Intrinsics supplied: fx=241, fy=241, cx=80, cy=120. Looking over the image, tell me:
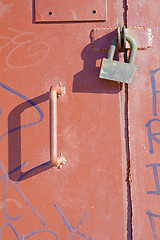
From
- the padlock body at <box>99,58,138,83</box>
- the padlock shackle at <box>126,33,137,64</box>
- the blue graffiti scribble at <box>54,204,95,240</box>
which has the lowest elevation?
the blue graffiti scribble at <box>54,204,95,240</box>

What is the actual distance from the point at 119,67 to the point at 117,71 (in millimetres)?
20

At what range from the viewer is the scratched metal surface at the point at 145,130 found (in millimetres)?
1157

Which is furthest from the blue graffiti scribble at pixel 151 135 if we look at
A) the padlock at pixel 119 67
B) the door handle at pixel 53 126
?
the door handle at pixel 53 126

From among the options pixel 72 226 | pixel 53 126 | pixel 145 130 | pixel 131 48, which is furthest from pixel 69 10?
pixel 72 226

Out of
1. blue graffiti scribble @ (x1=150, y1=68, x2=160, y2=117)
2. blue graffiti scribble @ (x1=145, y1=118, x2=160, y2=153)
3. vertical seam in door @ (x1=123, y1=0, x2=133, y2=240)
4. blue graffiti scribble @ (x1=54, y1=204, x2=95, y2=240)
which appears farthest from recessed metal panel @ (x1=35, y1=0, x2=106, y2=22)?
blue graffiti scribble @ (x1=54, y1=204, x2=95, y2=240)

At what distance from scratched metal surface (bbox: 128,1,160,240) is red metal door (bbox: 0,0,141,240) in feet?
0.16

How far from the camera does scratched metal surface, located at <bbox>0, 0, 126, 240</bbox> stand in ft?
3.84

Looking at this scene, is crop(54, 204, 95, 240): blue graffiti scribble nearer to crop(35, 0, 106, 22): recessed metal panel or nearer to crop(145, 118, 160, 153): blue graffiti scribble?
crop(145, 118, 160, 153): blue graffiti scribble

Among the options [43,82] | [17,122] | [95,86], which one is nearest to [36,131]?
[17,122]

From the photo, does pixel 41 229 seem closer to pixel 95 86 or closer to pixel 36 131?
pixel 36 131

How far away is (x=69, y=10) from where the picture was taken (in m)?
1.17

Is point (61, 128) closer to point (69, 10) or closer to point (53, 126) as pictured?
point (53, 126)

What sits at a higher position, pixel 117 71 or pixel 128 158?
pixel 117 71

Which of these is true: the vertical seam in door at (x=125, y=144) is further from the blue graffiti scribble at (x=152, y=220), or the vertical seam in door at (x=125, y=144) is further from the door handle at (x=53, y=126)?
the door handle at (x=53, y=126)
